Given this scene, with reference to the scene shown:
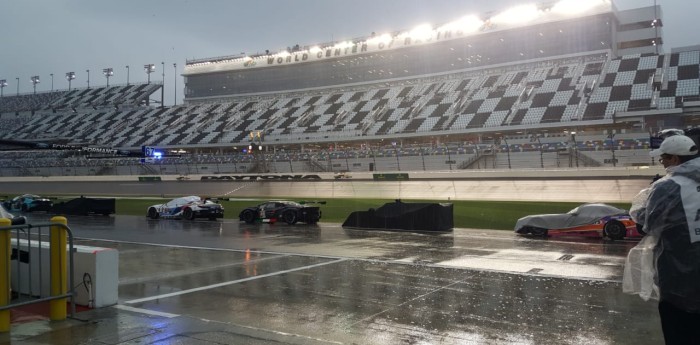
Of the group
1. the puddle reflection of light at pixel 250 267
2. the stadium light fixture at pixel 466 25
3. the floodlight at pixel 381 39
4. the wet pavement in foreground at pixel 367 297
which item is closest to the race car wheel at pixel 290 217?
the wet pavement in foreground at pixel 367 297

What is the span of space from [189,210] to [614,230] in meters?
18.1

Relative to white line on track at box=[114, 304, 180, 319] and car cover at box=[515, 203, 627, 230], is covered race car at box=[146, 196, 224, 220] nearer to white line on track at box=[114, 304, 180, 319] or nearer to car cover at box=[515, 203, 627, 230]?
car cover at box=[515, 203, 627, 230]

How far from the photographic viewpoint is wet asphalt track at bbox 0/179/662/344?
586 cm

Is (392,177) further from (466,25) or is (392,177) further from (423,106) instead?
(466,25)

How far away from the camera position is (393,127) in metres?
61.1

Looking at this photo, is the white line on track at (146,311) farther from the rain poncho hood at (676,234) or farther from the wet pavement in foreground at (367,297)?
the rain poncho hood at (676,234)

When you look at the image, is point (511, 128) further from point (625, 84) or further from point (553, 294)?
point (553, 294)

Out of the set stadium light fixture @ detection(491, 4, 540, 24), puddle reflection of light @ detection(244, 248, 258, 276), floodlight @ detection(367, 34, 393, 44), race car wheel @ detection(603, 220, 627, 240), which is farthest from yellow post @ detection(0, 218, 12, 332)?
floodlight @ detection(367, 34, 393, 44)

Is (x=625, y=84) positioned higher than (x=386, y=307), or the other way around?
(x=625, y=84)

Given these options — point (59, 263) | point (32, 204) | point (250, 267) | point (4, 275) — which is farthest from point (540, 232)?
point (32, 204)

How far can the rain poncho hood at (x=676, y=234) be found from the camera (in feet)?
9.82

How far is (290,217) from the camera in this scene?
72.8ft

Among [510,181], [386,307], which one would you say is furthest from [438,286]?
[510,181]

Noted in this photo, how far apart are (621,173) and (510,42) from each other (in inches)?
1310
